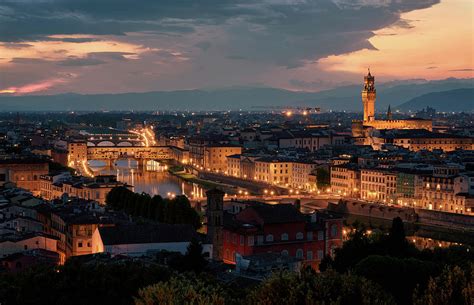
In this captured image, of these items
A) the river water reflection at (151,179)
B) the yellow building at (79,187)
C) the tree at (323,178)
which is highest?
the yellow building at (79,187)

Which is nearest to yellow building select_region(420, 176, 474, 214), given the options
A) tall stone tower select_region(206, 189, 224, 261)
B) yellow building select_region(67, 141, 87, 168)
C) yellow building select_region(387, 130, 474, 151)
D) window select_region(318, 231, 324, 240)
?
window select_region(318, 231, 324, 240)

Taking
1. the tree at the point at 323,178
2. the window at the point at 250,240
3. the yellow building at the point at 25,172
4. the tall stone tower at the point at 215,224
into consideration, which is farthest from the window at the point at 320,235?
the tree at the point at 323,178

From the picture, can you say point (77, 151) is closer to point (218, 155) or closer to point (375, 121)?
point (218, 155)

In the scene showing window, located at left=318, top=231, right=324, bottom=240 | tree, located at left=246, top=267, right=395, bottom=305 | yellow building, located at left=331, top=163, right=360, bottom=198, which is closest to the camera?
tree, located at left=246, top=267, right=395, bottom=305

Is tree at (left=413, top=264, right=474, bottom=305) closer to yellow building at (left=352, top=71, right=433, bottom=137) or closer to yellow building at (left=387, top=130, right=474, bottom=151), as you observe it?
yellow building at (left=387, top=130, right=474, bottom=151)

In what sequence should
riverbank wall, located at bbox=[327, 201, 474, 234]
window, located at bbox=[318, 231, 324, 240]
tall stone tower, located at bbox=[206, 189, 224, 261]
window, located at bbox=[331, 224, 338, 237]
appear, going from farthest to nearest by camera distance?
1. riverbank wall, located at bbox=[327, 201, 474, 234]
2. window, located at bbox=[331, 224, 338, 237]
3. window, located at bbox=[318, 231, 324, 240]
4. tall stone tower, located at bbox=[206, 189, 224, 261]

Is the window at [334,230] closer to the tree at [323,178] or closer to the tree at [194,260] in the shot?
the tree at [194,260]
